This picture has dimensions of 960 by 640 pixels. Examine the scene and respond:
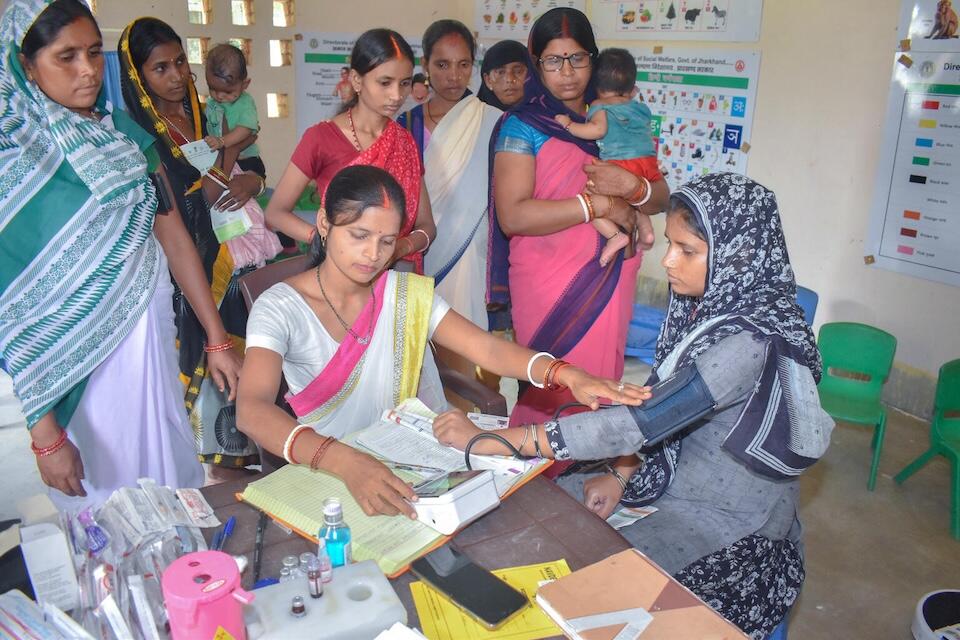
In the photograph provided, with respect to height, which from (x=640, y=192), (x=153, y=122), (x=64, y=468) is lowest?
(x=64, y=468)

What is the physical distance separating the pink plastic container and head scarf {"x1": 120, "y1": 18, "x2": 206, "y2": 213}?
169cm

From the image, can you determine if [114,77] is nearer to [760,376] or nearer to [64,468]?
[64,468]

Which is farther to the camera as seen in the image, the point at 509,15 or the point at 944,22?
the point at 509,15

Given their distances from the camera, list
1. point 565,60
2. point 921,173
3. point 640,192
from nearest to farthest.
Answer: point 565,60 → point 640,192 → point 921,173

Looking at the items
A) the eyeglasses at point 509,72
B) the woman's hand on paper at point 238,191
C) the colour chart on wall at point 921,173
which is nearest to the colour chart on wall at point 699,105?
the colour chart on wall at point 921,173

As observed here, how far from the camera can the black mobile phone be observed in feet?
4.20

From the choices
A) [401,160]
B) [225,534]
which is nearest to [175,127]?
Answer: [401,160]

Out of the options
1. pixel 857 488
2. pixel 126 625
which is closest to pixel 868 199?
pixel 857 488

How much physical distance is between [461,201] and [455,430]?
5.71 ft

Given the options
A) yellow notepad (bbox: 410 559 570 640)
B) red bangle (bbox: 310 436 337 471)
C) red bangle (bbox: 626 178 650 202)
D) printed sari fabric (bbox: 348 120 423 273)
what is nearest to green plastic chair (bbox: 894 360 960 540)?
red bangle (bbox: 626 178 650 202)

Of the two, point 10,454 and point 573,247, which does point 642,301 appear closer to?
point 573,247

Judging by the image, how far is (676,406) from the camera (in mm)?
1736

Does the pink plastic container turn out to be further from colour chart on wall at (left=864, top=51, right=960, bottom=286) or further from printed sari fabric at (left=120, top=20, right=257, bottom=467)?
colour chart on wall at (left=864, top=51, right=960, bottom=286)

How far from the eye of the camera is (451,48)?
3.18 metres
